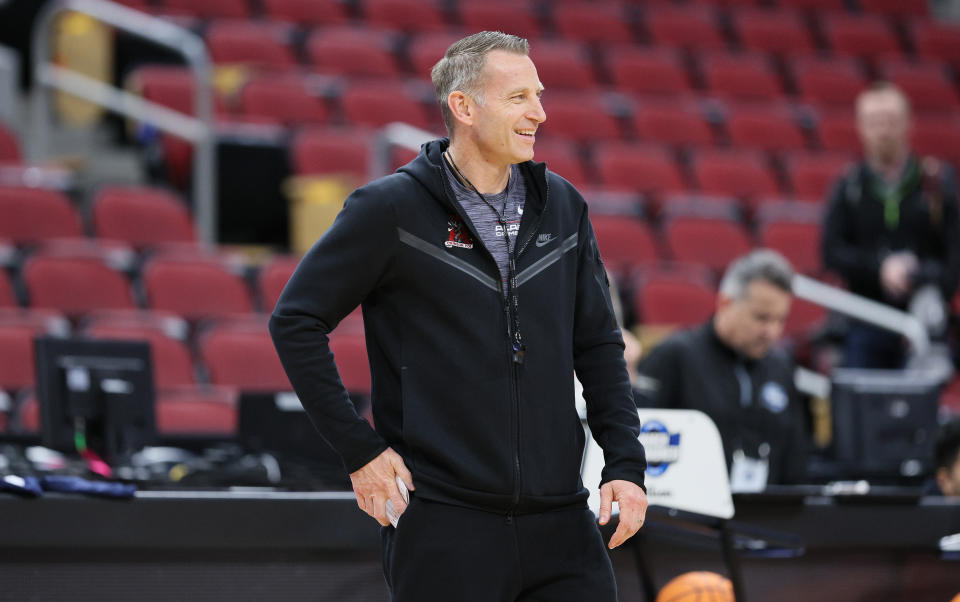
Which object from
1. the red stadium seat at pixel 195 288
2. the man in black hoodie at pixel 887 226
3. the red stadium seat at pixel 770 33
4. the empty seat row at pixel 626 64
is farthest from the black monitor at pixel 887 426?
the red stadium seat at pixel 770 33

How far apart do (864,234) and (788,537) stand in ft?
9.68

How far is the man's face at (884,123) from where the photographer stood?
17.9ft

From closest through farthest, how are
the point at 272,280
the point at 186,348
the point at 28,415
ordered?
the point at 28,415
the point at 186,348
the point at 272,280

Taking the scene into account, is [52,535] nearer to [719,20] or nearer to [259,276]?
[259,276]

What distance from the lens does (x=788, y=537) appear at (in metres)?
3.13

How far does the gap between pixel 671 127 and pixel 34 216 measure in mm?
4972

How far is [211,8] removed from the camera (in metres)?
9.70

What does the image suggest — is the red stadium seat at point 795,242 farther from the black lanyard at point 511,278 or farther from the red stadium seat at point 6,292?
the black lanyard at point 511,278

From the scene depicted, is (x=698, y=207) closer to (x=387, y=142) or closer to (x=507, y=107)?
(x=387, y=142)

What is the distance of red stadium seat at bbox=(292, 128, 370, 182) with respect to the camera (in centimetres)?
778

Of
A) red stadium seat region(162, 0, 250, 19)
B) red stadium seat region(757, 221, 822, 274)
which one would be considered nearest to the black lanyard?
red stadium seat region(757, 221, 822, 274)

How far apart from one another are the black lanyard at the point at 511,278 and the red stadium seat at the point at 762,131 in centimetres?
783

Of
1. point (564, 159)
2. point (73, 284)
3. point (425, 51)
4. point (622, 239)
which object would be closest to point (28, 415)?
point (73, 284)

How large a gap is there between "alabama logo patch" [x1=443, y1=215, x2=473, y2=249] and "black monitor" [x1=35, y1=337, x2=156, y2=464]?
197cm
